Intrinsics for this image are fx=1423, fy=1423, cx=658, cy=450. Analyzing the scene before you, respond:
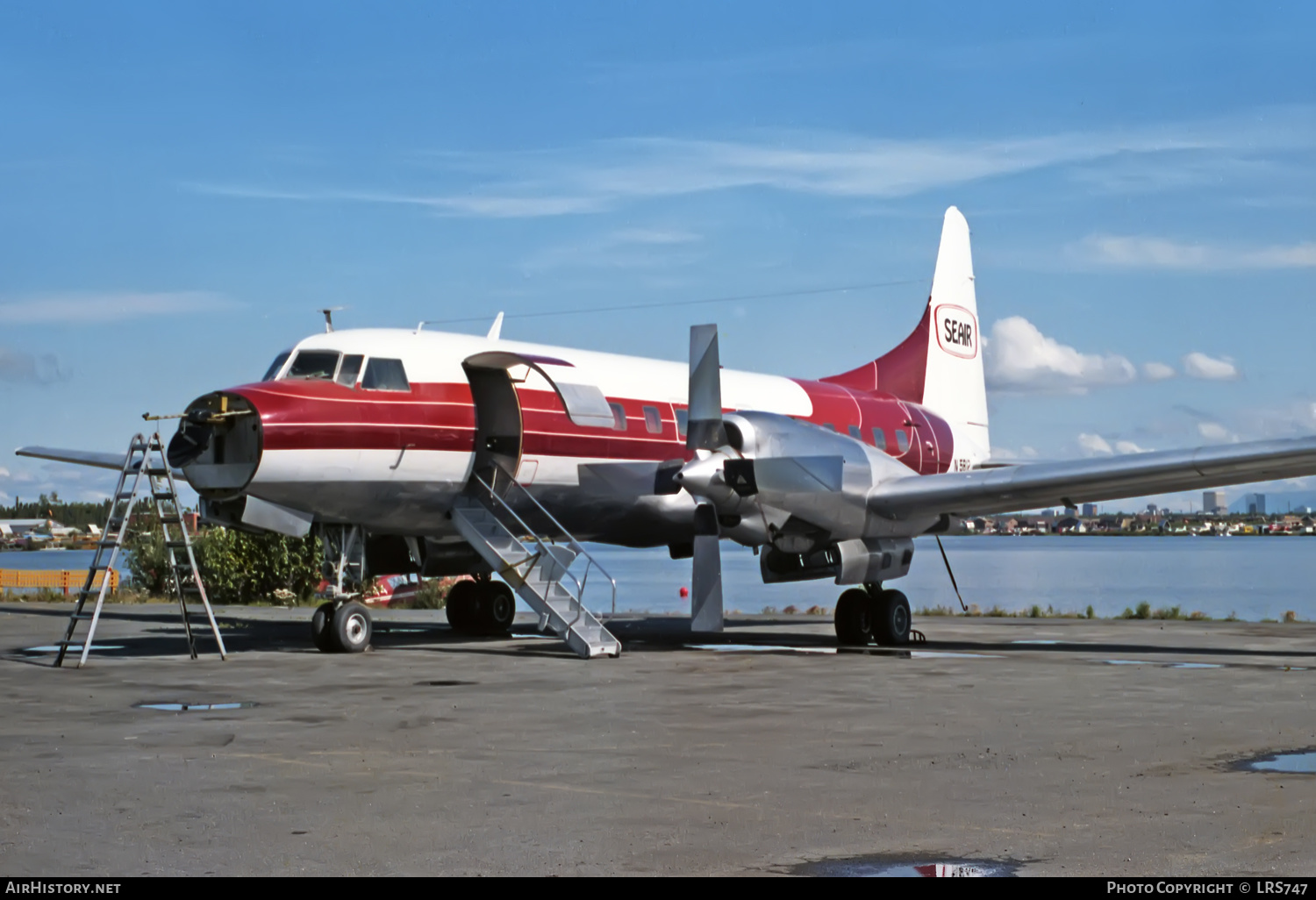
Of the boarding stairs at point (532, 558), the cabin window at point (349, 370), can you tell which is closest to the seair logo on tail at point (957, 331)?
the boarding stairs at point (532, 558)

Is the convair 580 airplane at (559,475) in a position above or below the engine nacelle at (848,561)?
above

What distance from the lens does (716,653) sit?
17594 millimetres

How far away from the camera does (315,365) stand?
56.1ft

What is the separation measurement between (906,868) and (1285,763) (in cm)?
390

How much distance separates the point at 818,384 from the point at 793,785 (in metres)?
15.5

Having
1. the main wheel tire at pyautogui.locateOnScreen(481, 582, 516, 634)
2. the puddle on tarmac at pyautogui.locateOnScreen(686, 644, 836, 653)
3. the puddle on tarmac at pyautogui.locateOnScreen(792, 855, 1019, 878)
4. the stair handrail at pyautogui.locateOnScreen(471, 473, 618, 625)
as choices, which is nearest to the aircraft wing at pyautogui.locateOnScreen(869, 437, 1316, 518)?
the puddle on tarmac at pyautogui.locateOnScreen(686, 644, 836, 653)

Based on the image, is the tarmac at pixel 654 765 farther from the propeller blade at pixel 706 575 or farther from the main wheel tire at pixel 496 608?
the main wheel tire at pixel 496 608

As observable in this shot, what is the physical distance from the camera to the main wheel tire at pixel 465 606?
21.3 metres

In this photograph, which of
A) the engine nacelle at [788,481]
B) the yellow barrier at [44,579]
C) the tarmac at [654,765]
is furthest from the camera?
the yellow barrier at [44,579]

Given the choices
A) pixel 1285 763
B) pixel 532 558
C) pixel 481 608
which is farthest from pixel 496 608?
pixel 1285 763

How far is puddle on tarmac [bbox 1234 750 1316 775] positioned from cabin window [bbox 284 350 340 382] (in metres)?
11.4

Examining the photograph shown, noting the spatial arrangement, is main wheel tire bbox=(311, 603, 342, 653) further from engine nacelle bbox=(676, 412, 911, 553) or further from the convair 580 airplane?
engine nacelle bbox=(676, 412, 911, 553)

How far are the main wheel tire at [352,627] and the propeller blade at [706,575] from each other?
398 cm

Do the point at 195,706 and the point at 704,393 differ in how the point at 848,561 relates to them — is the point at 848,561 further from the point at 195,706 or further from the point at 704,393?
the point at 195,706
